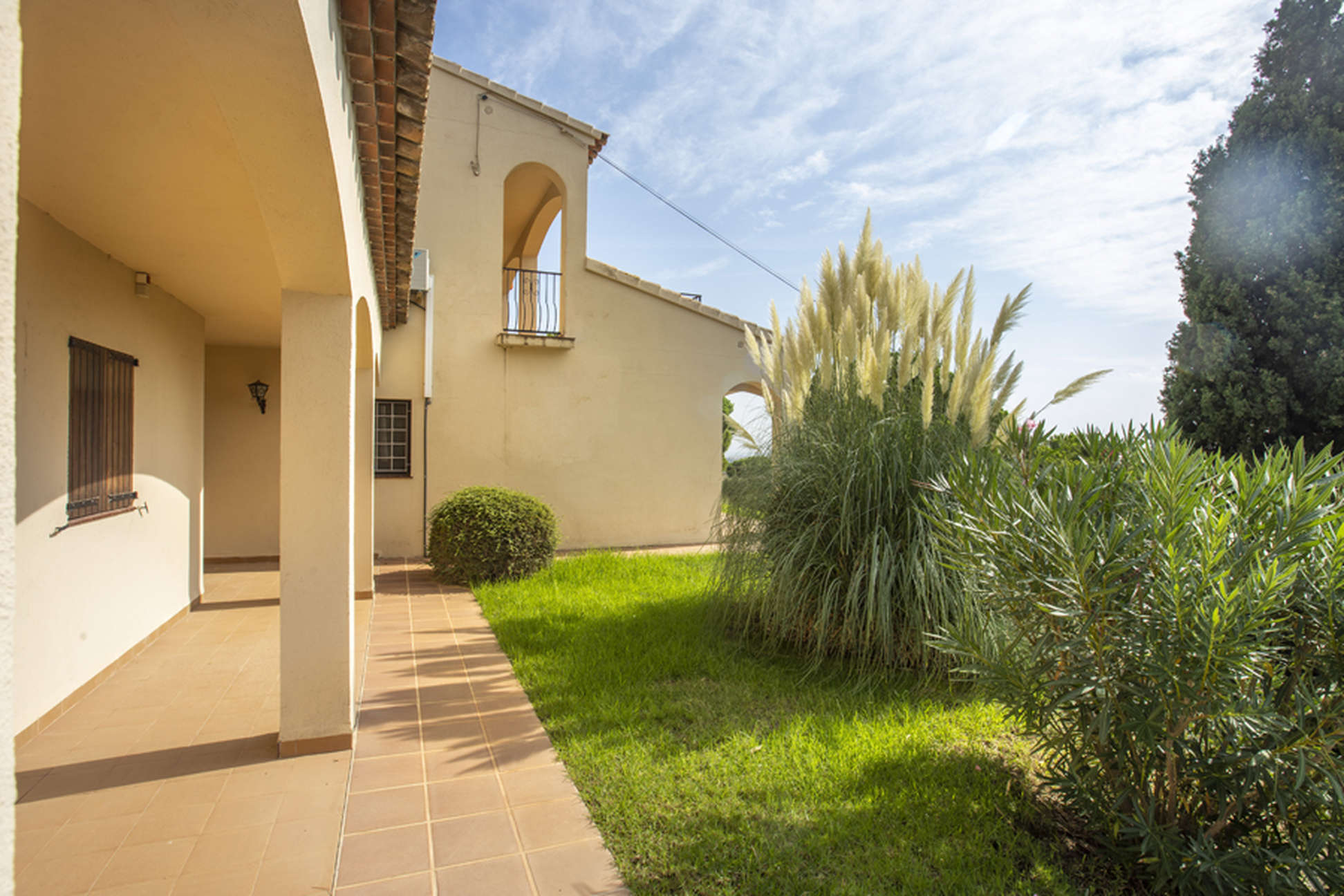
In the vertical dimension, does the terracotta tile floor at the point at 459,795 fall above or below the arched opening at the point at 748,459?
below

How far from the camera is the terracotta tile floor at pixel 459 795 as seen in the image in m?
2.52

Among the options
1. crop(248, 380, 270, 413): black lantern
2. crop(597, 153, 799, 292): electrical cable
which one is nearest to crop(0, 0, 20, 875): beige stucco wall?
crop(248, 380, 270, 413): black lantern

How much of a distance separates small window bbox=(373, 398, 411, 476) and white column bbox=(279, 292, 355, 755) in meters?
6.48

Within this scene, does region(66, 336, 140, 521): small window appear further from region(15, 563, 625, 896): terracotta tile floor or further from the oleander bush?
the oleander bush

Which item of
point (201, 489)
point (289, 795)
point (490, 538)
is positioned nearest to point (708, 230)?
point (490, 538)

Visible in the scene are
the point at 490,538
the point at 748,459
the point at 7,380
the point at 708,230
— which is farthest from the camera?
the point at 708,230

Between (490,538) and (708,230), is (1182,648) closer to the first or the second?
(490,538)

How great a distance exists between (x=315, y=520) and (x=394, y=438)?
6.59 meters

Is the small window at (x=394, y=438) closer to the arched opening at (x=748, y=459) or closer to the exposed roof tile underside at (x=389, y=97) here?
the exposed roof tile underside at (x=389, y=97)

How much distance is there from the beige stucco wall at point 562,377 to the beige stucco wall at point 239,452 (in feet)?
4.49

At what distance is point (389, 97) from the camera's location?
3.21 metres

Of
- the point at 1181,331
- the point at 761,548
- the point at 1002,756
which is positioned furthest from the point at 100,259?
the point at 1181,331

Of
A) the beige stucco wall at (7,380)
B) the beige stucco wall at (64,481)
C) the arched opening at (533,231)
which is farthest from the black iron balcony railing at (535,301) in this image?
the beige stucco wall at (7,380)

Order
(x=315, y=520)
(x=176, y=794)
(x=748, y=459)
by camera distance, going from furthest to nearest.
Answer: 1. (x=748, y=459)
2. (x=315, y=520)
3. (x=176, y=794)
